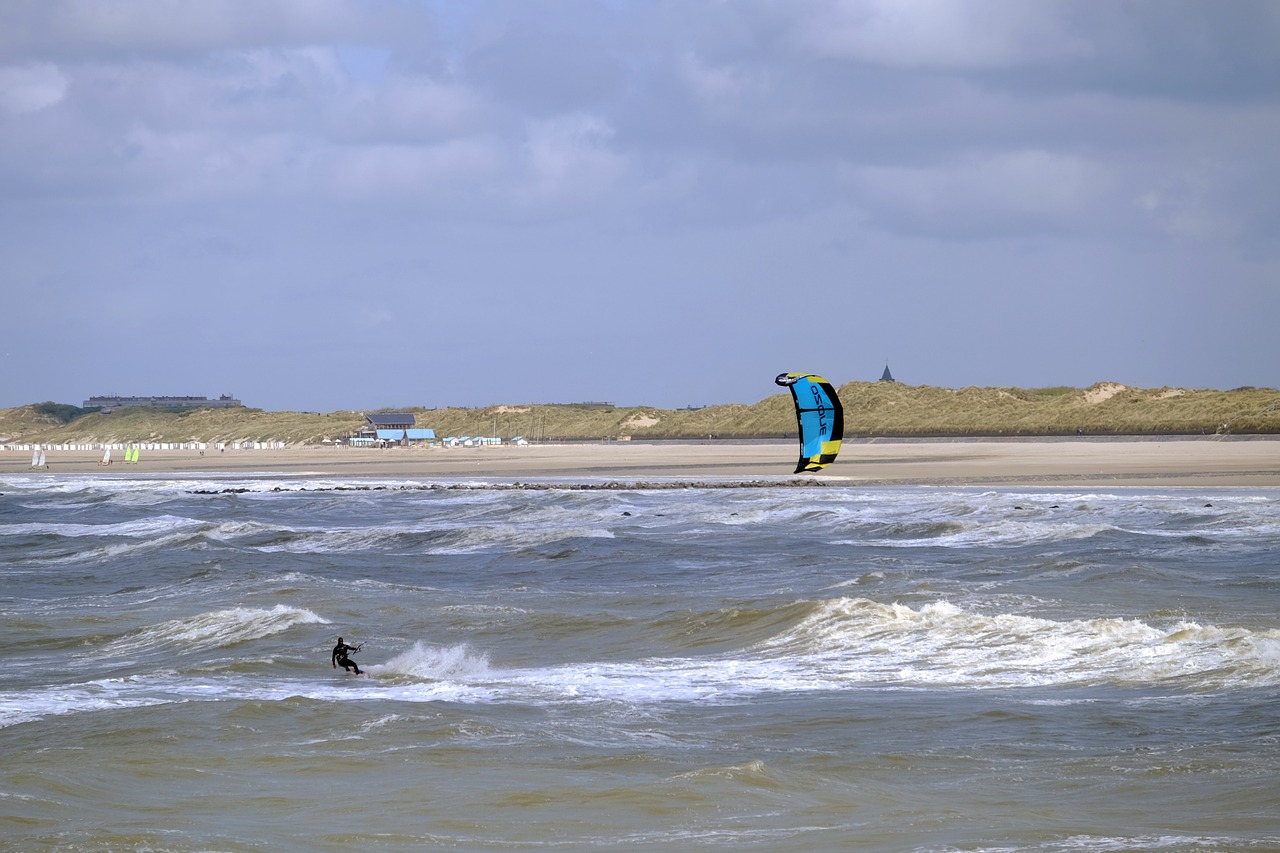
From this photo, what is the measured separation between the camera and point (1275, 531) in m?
19.2

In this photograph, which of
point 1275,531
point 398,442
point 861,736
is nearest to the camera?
point 861,736

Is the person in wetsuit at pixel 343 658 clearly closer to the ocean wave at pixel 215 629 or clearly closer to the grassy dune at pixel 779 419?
the ocean wave at pixel 215 629

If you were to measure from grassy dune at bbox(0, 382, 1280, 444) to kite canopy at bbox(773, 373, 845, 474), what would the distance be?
28835 mm

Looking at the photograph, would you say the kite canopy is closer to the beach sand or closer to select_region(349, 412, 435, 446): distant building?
the beach sand

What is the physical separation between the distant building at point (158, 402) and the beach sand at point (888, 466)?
109664 mm

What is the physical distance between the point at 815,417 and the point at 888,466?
31.3 ft

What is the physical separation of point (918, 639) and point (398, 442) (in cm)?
9267

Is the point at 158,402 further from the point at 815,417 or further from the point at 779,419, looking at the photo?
the point at 815,417

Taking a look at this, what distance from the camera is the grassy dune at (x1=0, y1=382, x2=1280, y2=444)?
214 ft

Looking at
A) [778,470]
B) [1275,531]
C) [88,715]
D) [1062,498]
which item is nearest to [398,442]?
[778,470]

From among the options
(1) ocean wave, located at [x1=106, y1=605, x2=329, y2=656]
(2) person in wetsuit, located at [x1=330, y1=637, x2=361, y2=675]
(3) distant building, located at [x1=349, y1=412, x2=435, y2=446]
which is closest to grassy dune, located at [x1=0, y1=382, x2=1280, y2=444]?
(3) distant building, located at [x1=349, y1=412, x2=435, y2=446]

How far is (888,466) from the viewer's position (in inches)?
1663

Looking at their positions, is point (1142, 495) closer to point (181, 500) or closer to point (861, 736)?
point (861, 736)

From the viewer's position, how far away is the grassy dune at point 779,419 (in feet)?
214
